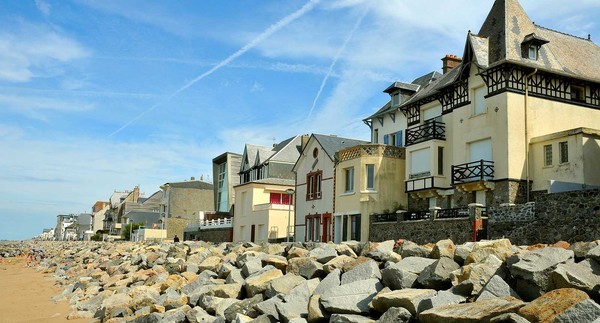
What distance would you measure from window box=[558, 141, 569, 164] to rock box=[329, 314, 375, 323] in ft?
60.5

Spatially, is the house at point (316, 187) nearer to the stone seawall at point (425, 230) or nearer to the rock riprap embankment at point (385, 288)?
the stone seawall at point (425, 230)

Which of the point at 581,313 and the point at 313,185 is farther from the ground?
the point at 313,185

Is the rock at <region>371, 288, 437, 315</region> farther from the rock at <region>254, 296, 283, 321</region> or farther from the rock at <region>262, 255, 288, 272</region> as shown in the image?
the rock at <region>262, 255, 288, 272</region>

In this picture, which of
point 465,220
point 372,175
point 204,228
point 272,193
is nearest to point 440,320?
point 465,220

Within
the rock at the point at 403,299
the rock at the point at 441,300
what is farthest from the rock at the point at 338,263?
the rock at the point at 441,300

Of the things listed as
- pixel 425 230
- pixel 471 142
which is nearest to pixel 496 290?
pixel 425 230

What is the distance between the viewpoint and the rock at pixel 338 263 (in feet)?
37.3

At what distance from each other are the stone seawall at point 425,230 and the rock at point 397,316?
14.6 m

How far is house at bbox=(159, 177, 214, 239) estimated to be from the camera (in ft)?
215

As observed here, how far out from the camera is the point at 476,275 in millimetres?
8047

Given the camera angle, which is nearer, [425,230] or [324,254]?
[324,254]

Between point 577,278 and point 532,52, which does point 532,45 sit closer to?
point 532,52

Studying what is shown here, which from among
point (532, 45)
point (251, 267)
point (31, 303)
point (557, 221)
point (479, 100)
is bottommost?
point (31, 303)

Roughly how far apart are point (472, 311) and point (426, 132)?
76.4ft
